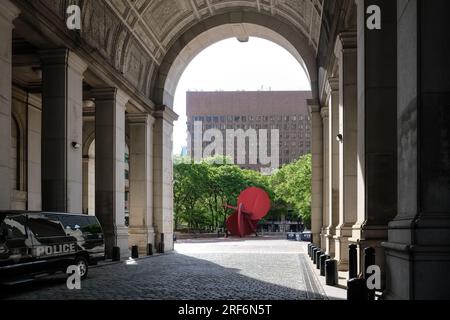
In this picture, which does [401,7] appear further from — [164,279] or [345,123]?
[164,279]

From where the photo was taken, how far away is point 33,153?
2875 cm

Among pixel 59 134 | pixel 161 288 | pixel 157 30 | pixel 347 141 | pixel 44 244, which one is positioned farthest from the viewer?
pixel 157 30

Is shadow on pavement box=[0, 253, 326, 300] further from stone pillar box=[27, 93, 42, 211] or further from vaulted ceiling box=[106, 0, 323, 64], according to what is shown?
vaulted ceiling box=[106, 0, 323, 64]

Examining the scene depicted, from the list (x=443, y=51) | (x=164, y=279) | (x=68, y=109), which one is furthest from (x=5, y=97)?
(x=443, y=51)

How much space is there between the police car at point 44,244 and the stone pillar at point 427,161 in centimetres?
850

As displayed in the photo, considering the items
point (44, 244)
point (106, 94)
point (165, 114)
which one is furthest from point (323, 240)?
point (44, 244)

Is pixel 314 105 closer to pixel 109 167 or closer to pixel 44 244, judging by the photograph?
pixel 109 167

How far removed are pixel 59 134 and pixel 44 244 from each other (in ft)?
22.1

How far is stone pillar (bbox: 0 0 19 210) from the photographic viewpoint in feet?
47.7

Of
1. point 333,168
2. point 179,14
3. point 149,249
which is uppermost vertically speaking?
point 179,14

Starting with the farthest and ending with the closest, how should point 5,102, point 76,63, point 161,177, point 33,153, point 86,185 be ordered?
point 86,185 < point 161,177 < point 33,153 < point 76,63 < point 5,102

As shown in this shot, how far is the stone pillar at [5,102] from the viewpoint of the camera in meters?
14.5

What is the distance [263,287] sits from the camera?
14.2 meters
